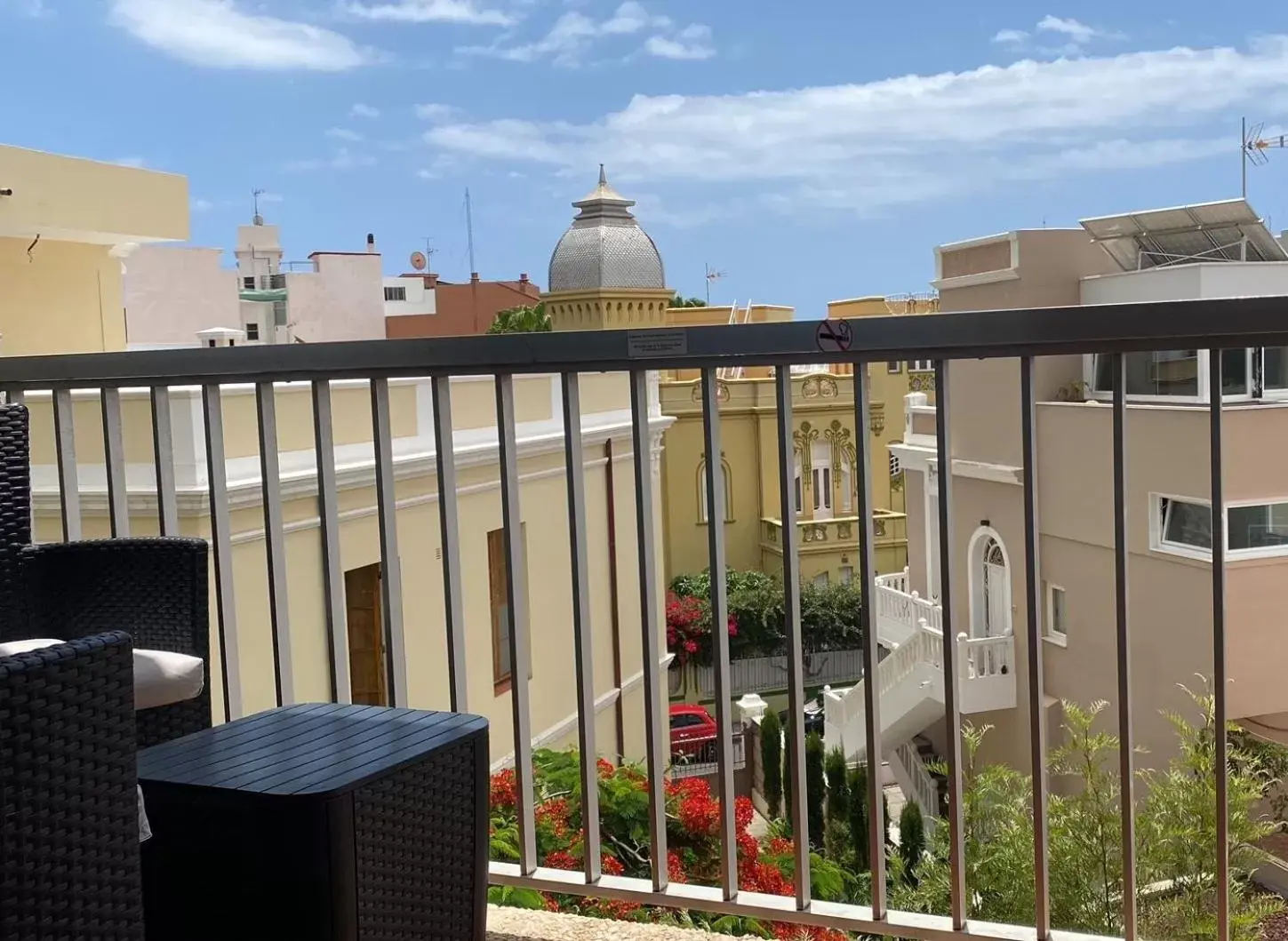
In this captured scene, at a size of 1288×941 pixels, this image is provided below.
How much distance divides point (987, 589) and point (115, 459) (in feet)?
46.4

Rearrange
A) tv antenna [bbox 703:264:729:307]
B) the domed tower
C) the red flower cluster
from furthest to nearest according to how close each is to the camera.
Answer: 1. tv antenna [bbox 703:264:729:307]
2. the domed tower
3. the red flower cluster

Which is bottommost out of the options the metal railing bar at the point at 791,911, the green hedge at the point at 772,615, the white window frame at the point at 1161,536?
the green hedge at the point at 772,615

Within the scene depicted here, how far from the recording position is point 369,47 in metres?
121

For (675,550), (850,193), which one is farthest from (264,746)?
(850,193)

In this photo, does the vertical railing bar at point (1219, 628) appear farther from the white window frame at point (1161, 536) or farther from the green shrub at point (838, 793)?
the white window frame at point (1161, 536)

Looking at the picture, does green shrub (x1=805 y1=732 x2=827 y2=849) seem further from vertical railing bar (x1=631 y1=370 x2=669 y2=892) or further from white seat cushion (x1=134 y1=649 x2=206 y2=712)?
white seat cushion (x1=134 y1=649 x2=206 y2=712)

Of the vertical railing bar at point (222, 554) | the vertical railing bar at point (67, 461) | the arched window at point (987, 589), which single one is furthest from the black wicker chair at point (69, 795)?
the arched window at point (987, 589)

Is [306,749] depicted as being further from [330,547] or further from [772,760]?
[772,760]

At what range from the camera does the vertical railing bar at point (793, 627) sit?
1.60m

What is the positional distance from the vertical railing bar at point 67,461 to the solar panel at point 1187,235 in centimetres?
1386

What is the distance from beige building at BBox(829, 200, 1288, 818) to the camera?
34.0 feet

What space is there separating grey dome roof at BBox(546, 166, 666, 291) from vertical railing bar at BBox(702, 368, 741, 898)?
112 feet

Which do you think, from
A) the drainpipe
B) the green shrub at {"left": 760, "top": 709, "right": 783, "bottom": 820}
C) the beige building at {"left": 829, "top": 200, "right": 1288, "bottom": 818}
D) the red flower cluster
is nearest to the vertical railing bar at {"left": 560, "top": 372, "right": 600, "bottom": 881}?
the red flower cluster

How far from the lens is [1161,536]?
495 inches
